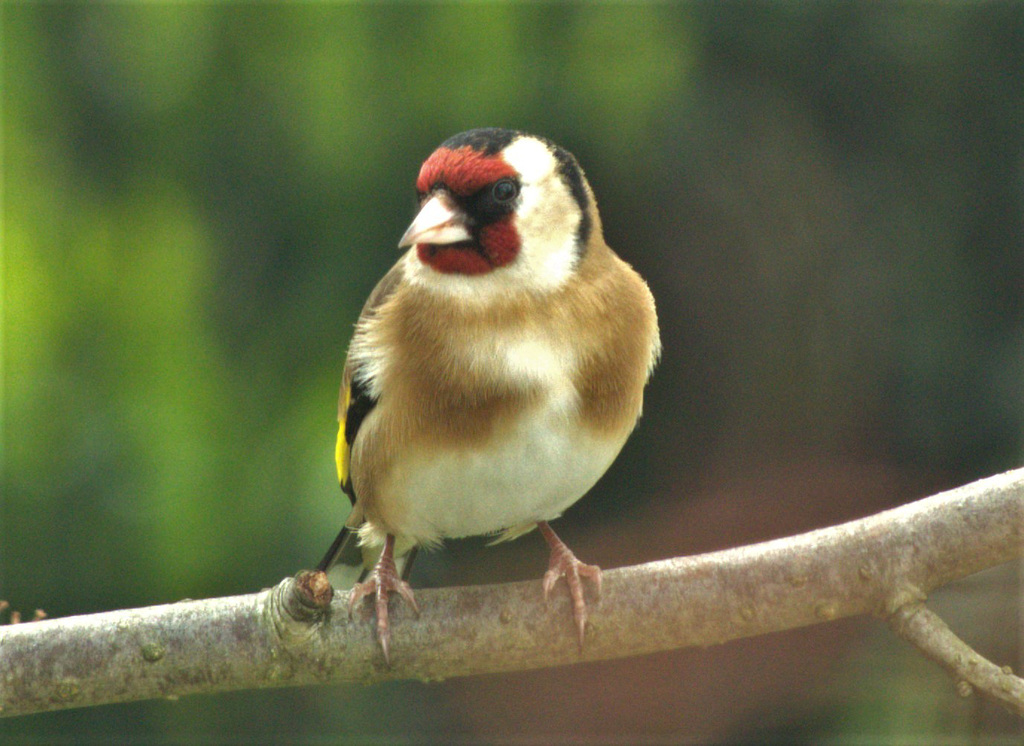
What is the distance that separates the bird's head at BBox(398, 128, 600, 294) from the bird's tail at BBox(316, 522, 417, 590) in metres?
0.51

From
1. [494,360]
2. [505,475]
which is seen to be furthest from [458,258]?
[505,475]

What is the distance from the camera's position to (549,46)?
2.96 metres

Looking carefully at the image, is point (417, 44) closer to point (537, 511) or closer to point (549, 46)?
point (549, 46)

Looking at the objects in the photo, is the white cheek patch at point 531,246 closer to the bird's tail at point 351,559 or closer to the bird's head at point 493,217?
the bird's head at point 493,217

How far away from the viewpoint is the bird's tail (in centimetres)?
214

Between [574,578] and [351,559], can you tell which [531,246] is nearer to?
[574,578]

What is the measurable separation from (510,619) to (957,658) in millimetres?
604

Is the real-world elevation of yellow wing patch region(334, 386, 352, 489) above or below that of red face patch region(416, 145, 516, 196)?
below

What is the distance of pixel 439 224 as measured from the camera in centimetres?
178

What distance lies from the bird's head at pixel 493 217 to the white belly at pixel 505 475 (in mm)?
230

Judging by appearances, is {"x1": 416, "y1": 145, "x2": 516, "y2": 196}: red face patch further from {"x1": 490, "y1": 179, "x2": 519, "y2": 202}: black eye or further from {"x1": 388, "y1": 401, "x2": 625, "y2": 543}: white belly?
{"x1": 388, "y1": 401, "x2": 625, "y2": 543}: white belly

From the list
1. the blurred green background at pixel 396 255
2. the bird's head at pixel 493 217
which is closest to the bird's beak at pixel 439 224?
the bird's head at pixel 493 217

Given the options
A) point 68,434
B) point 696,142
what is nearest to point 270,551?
point 68,434

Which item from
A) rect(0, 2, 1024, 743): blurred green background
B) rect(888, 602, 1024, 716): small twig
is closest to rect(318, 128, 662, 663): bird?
rect(888, 602, 1024, 716): small twig
